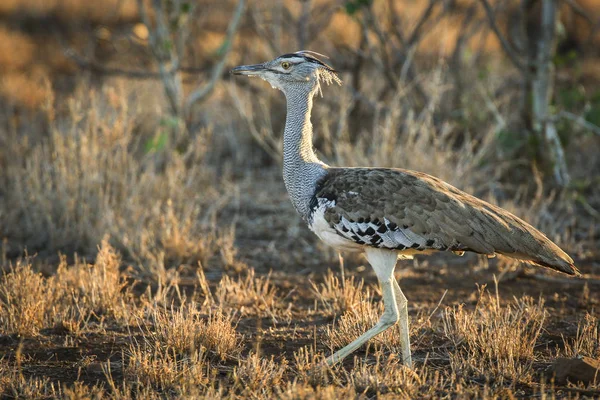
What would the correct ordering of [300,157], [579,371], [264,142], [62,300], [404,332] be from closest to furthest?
[579,371], [404,332], [300,157], [62,300], [264,142]

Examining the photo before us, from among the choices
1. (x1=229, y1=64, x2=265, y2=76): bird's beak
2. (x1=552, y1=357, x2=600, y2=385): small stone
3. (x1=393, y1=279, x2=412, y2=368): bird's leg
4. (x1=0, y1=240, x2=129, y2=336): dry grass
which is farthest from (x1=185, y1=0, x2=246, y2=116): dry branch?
(x1=552, y1=357, x2=600, y2=385): small stone

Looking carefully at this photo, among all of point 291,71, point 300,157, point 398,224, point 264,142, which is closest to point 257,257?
point 264,142

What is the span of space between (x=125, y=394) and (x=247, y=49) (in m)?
7.06

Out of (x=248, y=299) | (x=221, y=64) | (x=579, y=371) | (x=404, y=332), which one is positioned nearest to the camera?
(x=579, y=371)

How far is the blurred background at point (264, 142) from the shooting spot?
6.16m

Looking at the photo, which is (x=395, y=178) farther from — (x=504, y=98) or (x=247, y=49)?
(x=247, y=49)

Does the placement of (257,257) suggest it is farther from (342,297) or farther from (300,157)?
(300,157)

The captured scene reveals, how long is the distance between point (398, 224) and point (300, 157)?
2.22 ft

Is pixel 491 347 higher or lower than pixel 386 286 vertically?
lower

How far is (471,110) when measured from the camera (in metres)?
8.14

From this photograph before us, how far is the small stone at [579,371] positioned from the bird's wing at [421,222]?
520 mm

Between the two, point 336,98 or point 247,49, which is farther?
point 247,49

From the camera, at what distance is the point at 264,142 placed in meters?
8.27

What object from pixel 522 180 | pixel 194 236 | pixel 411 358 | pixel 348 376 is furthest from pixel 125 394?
pixel 522 180
